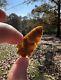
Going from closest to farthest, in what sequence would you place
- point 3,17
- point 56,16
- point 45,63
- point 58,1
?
1. point 3,17
2. point 45,63
3. point 58,1
4. point 56,16

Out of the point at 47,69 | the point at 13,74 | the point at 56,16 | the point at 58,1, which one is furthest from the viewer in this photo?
the point at 56,16

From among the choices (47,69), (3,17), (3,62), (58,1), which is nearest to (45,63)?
(47,69)

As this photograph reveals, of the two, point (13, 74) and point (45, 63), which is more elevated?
point (13, 74)

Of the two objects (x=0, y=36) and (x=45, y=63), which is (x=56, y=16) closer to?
(x=45, y=63)

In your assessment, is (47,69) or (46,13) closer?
(47,69)

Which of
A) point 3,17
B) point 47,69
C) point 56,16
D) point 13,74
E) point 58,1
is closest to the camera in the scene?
point 13,74

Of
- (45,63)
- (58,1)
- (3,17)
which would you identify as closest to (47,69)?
(45,63)

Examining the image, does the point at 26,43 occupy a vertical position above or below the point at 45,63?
above

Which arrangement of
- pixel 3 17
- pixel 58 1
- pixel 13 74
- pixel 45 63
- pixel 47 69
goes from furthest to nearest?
pixel 58 1 → pixel 45 63 → pixel 47 69 → pixel 3 17 → pixel 13 74

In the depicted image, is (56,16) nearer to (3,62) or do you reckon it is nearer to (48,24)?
(48,24)
